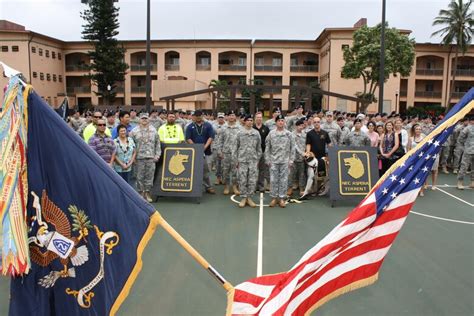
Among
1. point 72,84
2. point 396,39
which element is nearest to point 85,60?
point 72,84

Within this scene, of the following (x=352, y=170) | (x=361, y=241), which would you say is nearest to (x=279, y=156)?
(x=352, y=170)

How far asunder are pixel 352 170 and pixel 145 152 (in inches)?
169

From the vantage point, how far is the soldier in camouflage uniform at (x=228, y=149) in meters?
9.52

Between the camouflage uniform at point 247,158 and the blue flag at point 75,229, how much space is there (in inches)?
223

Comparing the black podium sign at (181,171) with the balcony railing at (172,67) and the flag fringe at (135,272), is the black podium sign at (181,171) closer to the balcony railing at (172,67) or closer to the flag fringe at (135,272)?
the flag fringe at (135,272)

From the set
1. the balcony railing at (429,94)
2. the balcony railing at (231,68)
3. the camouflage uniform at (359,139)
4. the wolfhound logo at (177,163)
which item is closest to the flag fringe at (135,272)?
the wolfhound logo at (177,163)

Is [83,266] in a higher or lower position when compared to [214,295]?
higher

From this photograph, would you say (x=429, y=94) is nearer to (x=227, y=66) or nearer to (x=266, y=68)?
(x=266, y=68)

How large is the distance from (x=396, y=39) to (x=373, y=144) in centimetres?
2675

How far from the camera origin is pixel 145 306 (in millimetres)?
4012

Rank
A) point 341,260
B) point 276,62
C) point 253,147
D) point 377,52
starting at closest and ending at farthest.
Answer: point 341,260
point 253,147
point 377,52
point 276,62

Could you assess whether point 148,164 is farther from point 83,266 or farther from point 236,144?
point 83,266

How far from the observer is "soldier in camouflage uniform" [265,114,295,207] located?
314 inches

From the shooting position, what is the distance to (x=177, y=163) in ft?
28.5
